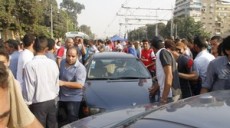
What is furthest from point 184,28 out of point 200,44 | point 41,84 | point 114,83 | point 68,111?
point 41,84

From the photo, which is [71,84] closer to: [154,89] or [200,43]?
[154,89]

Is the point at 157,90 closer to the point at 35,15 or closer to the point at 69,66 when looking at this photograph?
the point at 69,66

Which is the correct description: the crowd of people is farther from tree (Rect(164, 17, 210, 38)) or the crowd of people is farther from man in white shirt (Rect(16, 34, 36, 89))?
tree (Rect(164, 17, 210, 38))

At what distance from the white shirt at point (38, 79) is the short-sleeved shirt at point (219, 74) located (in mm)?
1995

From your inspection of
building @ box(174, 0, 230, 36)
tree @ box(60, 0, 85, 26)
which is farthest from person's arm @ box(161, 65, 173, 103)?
tree @ box(60, 0, 85, 26)

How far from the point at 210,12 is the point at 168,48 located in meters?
117

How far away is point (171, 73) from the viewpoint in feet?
17.1

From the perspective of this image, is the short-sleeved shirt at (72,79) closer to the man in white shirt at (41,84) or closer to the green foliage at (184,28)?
the man in white shirt at (41,84)

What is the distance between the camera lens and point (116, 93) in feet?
19.3

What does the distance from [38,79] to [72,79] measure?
0.89 meters

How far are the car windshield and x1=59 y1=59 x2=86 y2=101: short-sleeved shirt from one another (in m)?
1.34

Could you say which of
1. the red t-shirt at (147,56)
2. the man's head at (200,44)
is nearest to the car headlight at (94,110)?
the man's head at (200,44)

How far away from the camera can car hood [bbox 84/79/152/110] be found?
5.57 metres

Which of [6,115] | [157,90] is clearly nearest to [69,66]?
[157,90]
